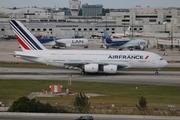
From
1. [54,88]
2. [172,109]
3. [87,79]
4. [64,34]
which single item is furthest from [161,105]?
[64,34]

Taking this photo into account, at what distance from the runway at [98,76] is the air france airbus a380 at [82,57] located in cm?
146

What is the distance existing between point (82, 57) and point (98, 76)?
14.6 ft

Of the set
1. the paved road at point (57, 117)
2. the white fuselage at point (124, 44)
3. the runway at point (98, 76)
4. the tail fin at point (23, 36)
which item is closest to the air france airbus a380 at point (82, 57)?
the tail fin at point (23, 36)

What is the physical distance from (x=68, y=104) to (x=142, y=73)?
29.4 meters

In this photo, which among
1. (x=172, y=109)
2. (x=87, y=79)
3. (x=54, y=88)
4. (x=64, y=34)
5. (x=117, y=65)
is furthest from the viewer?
(x=64, y=34)

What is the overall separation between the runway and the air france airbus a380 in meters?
1.46

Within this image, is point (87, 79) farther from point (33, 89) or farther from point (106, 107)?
point (106, 107)

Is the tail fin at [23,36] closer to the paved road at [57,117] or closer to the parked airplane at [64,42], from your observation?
the paved road at [57,117]

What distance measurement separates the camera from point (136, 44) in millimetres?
148000

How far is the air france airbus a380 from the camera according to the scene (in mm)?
80625

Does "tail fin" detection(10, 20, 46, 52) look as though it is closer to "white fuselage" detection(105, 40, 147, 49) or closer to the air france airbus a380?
the air france airbus a380

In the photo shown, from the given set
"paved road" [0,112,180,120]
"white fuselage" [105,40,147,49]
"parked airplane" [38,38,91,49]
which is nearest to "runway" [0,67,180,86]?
"paved road" [0,112,180,120]

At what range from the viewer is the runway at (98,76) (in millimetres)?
72962

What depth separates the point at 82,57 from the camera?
8094cm
